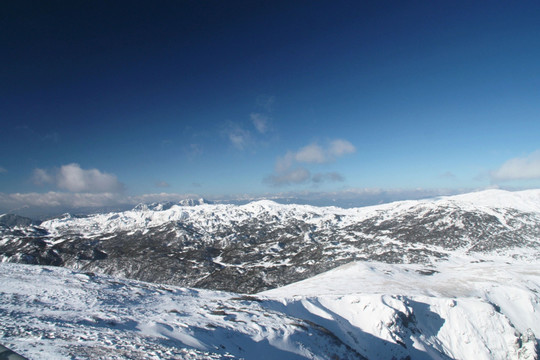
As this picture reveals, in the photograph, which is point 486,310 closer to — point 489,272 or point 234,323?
point 489,272

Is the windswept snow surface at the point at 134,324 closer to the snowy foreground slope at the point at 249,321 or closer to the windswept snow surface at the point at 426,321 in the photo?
the snowy foreground slope at the point at 249,321

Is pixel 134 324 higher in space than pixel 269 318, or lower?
higher

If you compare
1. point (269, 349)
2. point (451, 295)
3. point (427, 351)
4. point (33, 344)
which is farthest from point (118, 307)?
point (451, 295)

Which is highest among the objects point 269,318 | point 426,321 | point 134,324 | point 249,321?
point 134,324

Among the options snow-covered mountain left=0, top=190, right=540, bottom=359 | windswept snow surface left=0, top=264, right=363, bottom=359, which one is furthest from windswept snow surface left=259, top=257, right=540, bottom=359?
windswept snow surface left=0, top=264, right=363, bottom=359

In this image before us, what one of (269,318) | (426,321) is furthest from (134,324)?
(426,321)

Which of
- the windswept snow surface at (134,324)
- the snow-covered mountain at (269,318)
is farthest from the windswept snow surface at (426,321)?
the windswept snow surface at (134,324)

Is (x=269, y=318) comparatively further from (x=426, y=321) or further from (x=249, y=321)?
Result: (x=426, y=321)

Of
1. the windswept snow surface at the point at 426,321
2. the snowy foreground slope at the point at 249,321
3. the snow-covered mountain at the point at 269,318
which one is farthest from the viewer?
the windswept snow surface at the point at 426,321
